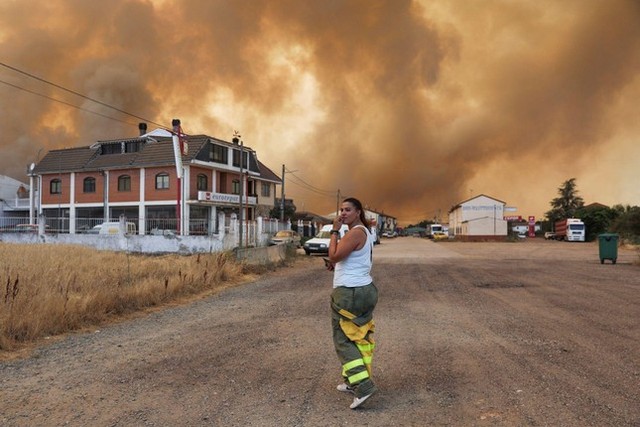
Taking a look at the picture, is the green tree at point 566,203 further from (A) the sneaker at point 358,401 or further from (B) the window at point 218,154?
(A) the sneaker at point 358,401

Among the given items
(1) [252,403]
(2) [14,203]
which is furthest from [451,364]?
(2) [14,203]

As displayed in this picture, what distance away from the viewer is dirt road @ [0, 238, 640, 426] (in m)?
4.30

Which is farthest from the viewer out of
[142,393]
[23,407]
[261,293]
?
[261,293]

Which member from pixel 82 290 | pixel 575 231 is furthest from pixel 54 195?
pixel 575 231

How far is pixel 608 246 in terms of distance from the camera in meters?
23.2

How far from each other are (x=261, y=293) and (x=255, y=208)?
1667 inches

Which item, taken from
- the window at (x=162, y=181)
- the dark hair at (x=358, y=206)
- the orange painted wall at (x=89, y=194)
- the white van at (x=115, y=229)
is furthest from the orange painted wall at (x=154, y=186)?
the dark hair at (x=358, y=206)

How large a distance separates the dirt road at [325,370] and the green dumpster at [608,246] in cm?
1445

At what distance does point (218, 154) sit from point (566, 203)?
82733 mm

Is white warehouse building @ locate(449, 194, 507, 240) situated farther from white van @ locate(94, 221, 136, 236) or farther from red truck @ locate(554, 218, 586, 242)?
white van @ locate(94, 221, 136, 236)

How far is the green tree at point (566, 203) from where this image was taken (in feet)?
334

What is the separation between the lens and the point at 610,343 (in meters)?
6.84

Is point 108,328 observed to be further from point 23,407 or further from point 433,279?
point 433,279

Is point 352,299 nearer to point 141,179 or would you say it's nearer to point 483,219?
point 141,179
